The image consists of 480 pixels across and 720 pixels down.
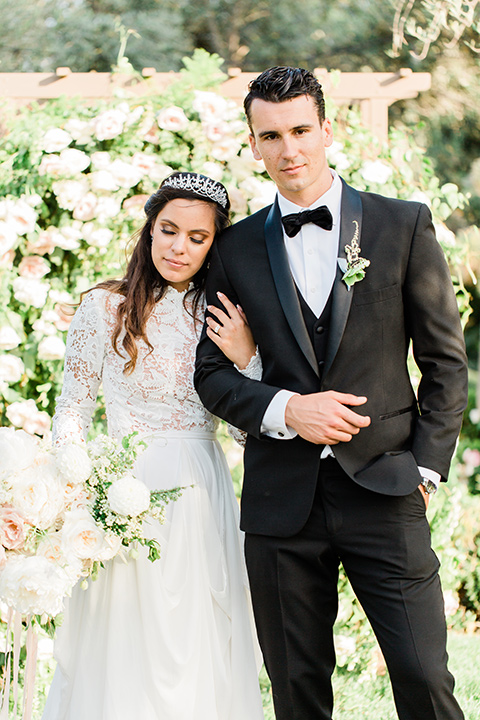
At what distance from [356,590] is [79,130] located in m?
2.33

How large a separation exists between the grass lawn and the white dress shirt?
1.55 metres

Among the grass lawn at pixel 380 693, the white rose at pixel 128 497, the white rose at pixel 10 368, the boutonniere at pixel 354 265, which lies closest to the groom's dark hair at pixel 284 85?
the boutonniere at pixel 354 265

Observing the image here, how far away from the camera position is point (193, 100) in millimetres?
3711

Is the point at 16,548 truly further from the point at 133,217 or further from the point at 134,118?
the point at 134,118

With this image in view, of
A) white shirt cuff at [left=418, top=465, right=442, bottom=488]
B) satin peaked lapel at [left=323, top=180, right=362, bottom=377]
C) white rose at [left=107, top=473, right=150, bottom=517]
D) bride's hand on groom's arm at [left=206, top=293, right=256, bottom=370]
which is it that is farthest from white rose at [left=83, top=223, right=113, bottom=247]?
white shirt cuff at [left=418, top=465, right=442, bottom=488]

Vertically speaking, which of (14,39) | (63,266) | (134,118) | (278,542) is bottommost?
(278,542)

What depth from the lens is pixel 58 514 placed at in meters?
2.16

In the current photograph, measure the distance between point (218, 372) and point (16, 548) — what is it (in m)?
0.77

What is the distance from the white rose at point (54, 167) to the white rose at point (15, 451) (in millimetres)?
1748

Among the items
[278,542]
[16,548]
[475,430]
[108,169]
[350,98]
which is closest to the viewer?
[16,548]

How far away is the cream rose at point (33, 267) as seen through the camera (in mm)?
3645

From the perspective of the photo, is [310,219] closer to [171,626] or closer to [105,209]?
[171,626]

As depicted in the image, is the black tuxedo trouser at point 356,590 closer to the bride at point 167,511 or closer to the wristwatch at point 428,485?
the wristwatch at point 428,485

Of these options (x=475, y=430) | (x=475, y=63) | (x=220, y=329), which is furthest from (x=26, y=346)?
(x=475, y=63)
